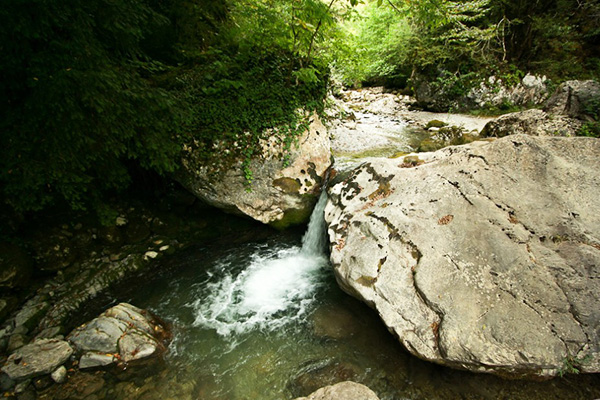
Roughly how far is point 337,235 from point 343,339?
162 cm

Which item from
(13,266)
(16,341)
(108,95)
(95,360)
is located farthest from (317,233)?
(13,266)

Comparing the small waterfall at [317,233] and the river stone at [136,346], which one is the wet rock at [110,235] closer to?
the river stone at [136,346]

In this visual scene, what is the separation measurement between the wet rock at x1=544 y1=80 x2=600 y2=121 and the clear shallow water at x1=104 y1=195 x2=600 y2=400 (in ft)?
24.7

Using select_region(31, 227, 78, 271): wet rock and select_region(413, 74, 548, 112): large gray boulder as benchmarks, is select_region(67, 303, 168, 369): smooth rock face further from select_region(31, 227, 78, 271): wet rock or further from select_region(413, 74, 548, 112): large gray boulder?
select_region(413, 74, 548, 112): large gray boulder

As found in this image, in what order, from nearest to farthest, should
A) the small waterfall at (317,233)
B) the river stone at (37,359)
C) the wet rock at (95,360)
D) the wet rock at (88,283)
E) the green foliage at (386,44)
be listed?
the river stone at (37,359)
the wet rock at (95,360)
the wet rock at (88,283)
the small waterfall at (317,233)
the green foliage at (386,44)

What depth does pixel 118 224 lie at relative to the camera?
530 centimetres

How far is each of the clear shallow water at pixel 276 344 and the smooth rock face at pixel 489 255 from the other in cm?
53

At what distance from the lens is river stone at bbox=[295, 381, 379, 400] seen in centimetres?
247

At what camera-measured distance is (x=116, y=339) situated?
349 cm

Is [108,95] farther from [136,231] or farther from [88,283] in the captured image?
[88,283]

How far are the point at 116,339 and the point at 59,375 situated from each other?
65 cm

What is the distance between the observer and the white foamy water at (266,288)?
424cm

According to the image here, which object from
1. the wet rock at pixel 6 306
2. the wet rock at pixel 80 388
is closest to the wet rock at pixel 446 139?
the wet rock at pixel 80 388

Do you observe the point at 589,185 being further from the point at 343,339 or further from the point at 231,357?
the point at 231,357
